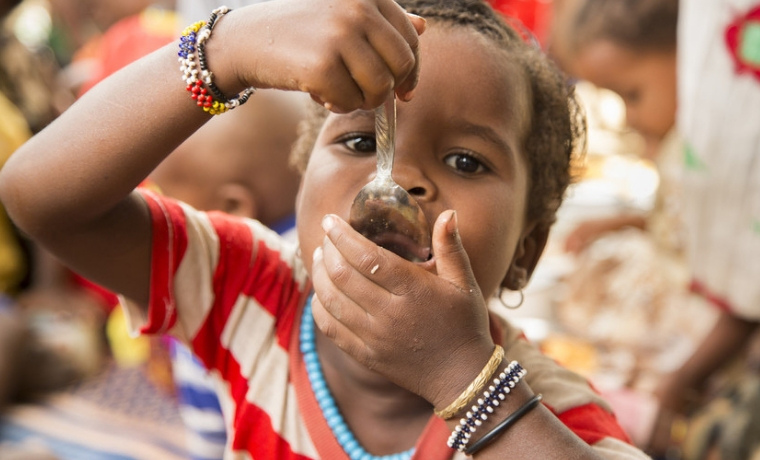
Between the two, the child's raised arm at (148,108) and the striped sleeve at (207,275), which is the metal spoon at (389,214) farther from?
the striped sleeve at (207,275)

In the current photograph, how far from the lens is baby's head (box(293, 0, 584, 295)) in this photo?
2.58 feet

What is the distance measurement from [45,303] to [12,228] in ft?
0.92

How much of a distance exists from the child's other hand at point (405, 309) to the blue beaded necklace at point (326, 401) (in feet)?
0.69

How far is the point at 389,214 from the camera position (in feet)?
2.31

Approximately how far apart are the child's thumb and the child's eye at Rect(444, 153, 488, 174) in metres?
0.18

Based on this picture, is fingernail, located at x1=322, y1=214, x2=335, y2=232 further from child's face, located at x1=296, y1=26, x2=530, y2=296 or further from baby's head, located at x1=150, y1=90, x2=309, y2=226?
baby's head, located at x1=150, y1=90, x2=309, y2=226

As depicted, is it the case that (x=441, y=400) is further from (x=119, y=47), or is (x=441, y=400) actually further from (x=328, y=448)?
(x=119, y=47)

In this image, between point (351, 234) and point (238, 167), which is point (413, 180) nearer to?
point (351, 234)

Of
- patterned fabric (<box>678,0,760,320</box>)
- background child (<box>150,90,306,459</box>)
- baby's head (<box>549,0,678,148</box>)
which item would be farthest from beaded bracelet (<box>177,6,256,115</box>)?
baby's head (<box>549,0,678,148</box>)

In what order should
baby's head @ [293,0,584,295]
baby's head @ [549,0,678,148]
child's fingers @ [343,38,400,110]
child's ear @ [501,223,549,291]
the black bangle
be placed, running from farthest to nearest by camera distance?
baby's head @ [549,0,678,148]
child's ear @ [501,223,549,291]
baby's head @ [293,0,584,295]
the black bangle
child's fingers @ [343,38,400,110]

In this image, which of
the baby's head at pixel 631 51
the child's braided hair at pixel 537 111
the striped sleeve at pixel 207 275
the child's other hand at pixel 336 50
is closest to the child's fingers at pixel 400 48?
the child's other hand at pixel 336 50

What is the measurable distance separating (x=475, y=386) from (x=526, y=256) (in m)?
0.39

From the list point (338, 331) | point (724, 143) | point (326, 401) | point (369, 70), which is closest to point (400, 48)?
point (369, 70)

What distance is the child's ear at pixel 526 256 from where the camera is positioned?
982 millimetres
